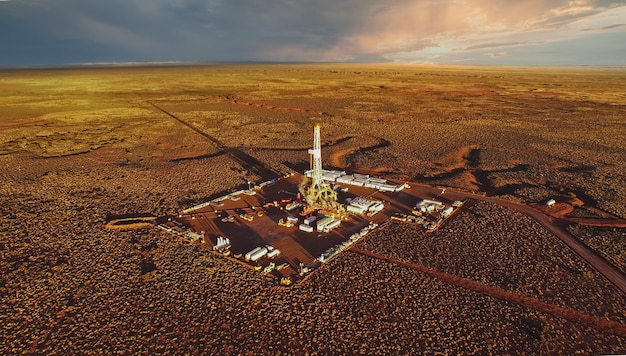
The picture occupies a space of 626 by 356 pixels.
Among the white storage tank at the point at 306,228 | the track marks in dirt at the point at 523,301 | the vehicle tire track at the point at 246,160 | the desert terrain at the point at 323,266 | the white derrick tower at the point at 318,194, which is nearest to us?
the desert terrain at the point at 323,266

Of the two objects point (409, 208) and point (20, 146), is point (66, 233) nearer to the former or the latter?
point (409, 208)

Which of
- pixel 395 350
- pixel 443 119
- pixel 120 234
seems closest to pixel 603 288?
pixel 395 350

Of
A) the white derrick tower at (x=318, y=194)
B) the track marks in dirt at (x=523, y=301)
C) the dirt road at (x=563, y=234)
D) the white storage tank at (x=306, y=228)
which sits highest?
the white derrick tower at (x=318, y=194)

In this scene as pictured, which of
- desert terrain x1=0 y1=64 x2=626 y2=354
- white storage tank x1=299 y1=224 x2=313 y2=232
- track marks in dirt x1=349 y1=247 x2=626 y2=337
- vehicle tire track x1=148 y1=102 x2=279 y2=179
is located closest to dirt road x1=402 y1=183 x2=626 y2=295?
desert terrain x1=0 y1=64 x2=626 y2=354

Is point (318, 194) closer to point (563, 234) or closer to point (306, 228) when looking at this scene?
point (306, 228)

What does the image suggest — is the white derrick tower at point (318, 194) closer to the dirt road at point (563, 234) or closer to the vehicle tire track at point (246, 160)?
the vehicle tire track at point (246, 160)

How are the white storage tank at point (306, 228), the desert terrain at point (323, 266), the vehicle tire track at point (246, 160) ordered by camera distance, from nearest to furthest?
1. the desert terrain at point (323, 266)
2. the white storage tank at point (306, 228)
3. the vehicle tire track at point (246, 160)

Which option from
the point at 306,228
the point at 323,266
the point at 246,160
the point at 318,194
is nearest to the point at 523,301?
the point at 323,266

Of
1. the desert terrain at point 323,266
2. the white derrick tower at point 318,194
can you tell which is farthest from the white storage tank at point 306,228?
the desert terrain at point 323,266

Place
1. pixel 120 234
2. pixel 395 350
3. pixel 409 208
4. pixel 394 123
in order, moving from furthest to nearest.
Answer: pixel 394 123
pixel 409 208
pixel 120 234
pixel 395 350
